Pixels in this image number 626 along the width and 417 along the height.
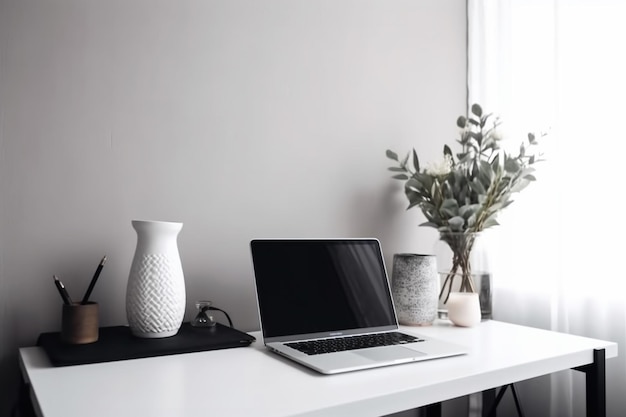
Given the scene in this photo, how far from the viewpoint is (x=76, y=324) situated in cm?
107

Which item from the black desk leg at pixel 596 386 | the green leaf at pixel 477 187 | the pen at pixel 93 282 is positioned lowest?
the black desk leg at pixel 596 386

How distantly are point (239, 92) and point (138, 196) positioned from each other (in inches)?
15.3

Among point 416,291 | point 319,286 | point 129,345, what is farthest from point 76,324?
point 416,291

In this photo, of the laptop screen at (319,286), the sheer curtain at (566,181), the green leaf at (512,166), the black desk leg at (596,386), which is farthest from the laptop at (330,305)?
the sheer curtain at (566,181)

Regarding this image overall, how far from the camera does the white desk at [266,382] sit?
790 millimetres

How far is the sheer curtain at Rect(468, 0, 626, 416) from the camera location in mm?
1519

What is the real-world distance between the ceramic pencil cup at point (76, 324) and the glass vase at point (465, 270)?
3.13 feet

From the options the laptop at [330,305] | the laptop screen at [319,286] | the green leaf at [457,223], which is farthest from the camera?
the green leaf at [457,223]

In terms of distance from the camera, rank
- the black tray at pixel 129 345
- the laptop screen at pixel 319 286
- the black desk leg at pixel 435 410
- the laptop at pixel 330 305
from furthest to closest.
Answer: the black desk leg at pixel 435 410
the laptop screen at pixel 319 286
the laptop at pixel 330 305
the black tray at pixel 129 345

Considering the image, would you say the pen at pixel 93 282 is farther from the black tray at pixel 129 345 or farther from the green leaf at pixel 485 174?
the green leaf at pixel 485 174

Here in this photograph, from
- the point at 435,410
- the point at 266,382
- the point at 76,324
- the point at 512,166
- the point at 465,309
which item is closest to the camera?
the point at 266,382

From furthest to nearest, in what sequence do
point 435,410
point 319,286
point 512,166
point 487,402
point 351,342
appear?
point 487,402
point 435,410
point 512,166
point 319,286
point 351,342

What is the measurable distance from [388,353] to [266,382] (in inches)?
11.4

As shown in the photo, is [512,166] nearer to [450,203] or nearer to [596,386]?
[450,203]
